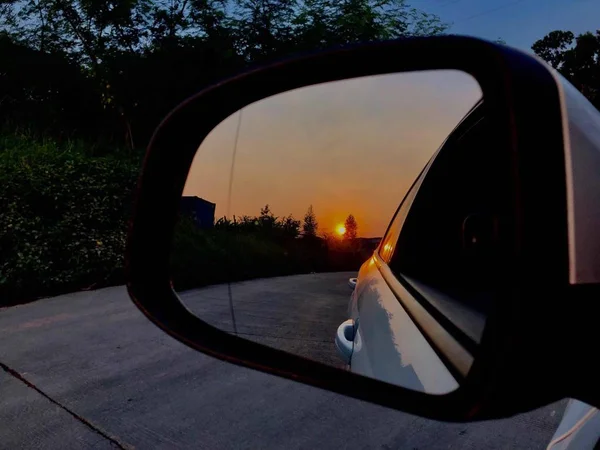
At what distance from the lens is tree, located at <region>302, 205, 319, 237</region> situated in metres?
1.27

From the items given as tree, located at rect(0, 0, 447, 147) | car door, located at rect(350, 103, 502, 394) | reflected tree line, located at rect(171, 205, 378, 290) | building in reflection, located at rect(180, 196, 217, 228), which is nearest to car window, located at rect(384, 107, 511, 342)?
car door, located at rect(350, 103, 502, 394)

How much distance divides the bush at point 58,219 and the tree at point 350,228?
23.4ft

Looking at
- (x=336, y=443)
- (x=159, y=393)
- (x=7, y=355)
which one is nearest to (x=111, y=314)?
(x=7, y=355)

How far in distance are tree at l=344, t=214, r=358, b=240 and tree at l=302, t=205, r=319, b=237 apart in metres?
0.07

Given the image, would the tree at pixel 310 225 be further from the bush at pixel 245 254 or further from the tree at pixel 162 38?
the tree at pixel 162 38

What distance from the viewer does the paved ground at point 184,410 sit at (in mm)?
3229

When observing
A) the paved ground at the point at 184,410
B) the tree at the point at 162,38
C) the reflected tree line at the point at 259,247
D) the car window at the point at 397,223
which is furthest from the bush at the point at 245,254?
the tree at the point at 162,38

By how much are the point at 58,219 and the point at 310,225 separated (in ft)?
26.6

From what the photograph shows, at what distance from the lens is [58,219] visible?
8.56m

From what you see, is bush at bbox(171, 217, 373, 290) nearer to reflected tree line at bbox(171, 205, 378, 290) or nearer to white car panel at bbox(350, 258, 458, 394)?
reflected tree line at bbox(171, 205, 378, 290)

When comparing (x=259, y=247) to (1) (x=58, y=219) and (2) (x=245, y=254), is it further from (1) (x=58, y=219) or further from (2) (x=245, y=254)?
(1) (x=58, y=219)

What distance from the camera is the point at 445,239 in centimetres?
157

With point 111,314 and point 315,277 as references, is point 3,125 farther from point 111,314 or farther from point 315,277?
point 315,277

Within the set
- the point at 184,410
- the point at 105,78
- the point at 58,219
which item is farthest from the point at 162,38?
the point at 184,410
